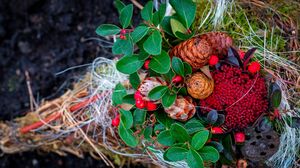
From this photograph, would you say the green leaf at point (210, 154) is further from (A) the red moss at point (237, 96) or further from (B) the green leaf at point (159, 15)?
(B) the green leaf at point (159, 15)

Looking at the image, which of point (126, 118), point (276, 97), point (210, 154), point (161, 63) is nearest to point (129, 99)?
point (126, 118)

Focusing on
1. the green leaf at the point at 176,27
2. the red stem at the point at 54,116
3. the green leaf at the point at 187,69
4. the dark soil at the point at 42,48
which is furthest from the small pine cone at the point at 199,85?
the dark soil at the point at 42,48

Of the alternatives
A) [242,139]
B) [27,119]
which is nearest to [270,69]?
[242,139]

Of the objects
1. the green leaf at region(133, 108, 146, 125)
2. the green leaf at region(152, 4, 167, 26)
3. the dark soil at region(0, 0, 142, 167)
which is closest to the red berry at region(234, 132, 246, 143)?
the green leaf at region(133, 108, 146, 125)

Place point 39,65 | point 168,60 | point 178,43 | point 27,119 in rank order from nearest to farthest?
point 168,60 < point 178,43 < point 27,119 < point 39,65

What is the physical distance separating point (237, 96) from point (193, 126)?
130 mm

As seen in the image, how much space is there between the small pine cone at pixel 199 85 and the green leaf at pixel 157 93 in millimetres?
70

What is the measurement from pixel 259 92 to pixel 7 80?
1258mm

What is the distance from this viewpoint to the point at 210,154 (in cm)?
114

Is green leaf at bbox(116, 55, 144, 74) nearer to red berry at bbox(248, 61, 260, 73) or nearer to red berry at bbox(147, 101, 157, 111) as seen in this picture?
red berry at bbox(147, 101, 157, 111)

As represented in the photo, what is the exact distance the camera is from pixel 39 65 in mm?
2064

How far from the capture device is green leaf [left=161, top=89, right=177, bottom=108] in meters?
1.13

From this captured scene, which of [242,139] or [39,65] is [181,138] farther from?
[39,65]

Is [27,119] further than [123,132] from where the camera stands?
Yes
